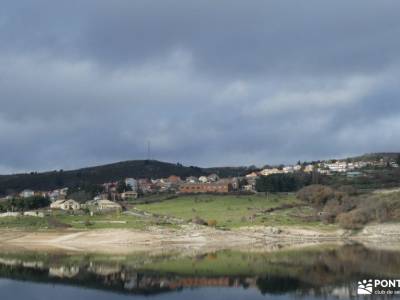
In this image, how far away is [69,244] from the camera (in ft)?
321

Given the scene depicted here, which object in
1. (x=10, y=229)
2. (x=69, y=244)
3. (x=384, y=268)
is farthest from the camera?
(x=10, y=229)

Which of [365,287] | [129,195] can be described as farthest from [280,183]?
[365,287]

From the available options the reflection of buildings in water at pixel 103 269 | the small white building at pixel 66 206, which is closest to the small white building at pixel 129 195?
the small white building at pixel 66 206

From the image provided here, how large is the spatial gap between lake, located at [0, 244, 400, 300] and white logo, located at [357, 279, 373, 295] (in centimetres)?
58

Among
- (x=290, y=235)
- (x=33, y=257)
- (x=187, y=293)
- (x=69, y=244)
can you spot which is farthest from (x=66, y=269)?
(x=290, y=235)

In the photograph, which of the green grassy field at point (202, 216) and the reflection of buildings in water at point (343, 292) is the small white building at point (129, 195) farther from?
the reflection of buildings in water at point (343, 292)

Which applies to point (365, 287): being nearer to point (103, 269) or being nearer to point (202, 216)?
point (103, 269)

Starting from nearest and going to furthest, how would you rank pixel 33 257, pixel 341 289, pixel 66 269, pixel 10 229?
pixel 341 289
pixel 66 269
pixel 33 257
pixel 10 229

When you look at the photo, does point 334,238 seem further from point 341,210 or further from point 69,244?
point 69,244


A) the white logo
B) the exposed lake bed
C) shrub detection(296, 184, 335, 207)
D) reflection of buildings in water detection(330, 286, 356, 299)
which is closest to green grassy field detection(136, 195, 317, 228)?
shrub detection(296, 184, 335, 207)

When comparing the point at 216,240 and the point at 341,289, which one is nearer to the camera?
the point at 341,289

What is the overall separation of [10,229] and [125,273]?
53516 mm

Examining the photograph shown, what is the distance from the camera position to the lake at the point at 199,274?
52500 millimetres

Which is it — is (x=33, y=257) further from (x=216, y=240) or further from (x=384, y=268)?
(x=384, y=268)
